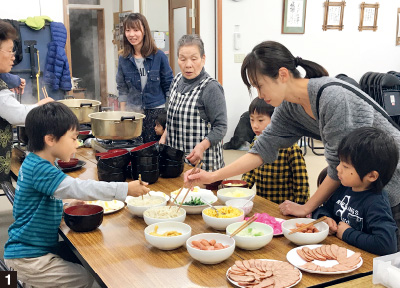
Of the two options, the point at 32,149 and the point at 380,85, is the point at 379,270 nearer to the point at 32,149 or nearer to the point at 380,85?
the point at 32,149

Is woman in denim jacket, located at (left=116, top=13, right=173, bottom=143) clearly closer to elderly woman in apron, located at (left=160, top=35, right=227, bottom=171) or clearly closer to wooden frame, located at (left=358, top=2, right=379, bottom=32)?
elderly woman in apron, located at (left=160, top=35, right=227, bottom=171)

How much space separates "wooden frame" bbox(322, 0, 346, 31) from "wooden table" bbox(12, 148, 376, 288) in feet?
18.9

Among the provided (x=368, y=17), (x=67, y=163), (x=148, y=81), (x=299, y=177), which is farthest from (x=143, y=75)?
(x=368, y=17)

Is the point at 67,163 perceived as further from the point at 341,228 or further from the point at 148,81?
the point at 341,228

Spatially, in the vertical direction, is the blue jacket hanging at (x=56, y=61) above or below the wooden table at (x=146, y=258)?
above

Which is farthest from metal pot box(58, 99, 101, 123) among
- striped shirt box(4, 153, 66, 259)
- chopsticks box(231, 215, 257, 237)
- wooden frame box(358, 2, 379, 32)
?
wooden frame box(358, 2, 379, 32)

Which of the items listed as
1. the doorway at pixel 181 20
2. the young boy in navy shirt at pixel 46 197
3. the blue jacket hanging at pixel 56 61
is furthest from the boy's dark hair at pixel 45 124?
the doorway at pixel 181 20

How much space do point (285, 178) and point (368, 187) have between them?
0.82 m

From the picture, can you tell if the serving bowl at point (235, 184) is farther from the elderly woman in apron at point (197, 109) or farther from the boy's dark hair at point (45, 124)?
the boy's dark hair at point (45, 124)

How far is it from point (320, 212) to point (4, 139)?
194cm

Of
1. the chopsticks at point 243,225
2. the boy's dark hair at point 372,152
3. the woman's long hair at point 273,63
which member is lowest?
the chopsticks at point 243,225

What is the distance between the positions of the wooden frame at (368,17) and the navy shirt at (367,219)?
20.5 feet

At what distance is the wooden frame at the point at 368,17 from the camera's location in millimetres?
7305

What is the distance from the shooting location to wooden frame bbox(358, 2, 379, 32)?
288 inches
